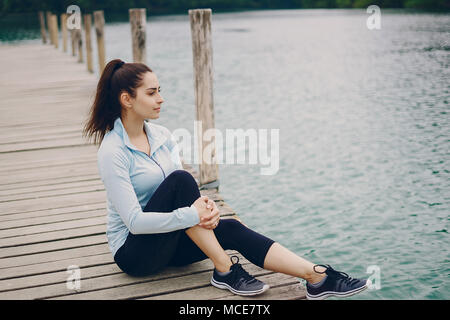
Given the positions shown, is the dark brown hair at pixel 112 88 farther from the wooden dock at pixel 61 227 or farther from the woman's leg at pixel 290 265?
the woman's leg at pixel 290 265

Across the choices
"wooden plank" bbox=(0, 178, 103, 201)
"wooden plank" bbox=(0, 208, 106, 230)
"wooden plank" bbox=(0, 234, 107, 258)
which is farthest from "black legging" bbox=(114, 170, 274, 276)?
"wooden plank" bbox=(0, 178, 103, 201)

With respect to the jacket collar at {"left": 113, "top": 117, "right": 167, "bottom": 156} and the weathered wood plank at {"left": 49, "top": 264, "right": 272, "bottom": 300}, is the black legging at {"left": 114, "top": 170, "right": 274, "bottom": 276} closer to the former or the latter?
the weathered wood plank at {"left": 49, "top": 264, "right": 272, "bottom": 300}

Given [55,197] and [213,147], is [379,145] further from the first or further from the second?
[55,197]

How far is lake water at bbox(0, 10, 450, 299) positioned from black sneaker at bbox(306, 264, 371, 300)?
217cm

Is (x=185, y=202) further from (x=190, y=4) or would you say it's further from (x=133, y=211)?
(x=190, y=4)

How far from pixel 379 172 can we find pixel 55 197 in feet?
17.9

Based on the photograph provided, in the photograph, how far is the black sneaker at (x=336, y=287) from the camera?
9.27 ft

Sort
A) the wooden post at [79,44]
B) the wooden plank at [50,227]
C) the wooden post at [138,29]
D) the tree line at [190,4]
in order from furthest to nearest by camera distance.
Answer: the tree line at [190,4] → the wooden post at [79,44] → the wooden post at [138,29] → the wooden plank at [50,227]

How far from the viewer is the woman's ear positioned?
2916mm

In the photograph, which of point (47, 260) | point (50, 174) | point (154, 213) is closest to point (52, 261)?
point (47, 260)

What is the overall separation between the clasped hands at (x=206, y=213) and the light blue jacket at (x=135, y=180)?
0.03 meters

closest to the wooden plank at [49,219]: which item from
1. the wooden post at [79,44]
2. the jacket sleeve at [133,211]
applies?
the jacket sleeve at [133,211]

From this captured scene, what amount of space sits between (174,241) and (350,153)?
270 inches
